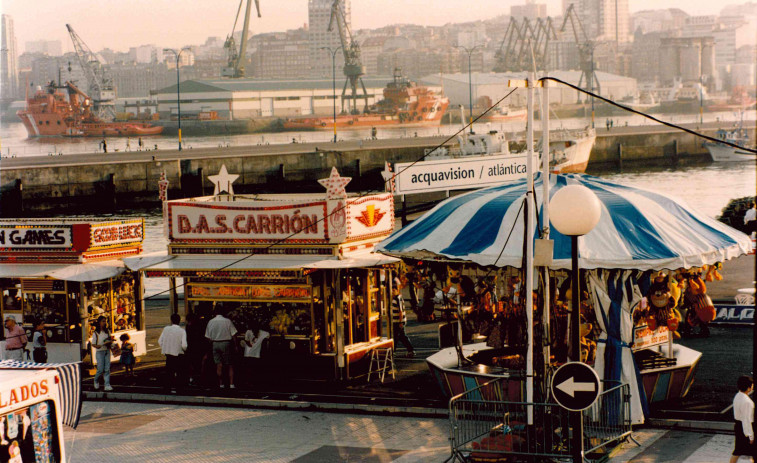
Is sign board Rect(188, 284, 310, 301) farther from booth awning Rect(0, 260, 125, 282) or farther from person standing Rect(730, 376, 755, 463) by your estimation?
person standing Rect(730, 376, 755, 463)

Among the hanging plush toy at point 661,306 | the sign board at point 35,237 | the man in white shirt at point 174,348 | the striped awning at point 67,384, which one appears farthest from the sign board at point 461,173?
the striped awning at point 67,384

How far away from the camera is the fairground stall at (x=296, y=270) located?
17.3 meters

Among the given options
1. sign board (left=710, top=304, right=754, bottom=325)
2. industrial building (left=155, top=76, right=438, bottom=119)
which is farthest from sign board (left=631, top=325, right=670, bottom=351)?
industrial building (left=155, top=76, right=438, bottom=119)

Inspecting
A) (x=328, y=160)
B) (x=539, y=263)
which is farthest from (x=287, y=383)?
(x=328, y=160)

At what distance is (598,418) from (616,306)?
74.2 inches

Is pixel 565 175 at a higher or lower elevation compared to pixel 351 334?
higher

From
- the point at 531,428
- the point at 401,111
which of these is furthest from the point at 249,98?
the point at 531,428

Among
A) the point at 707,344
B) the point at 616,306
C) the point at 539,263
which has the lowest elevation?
the point at 707,344

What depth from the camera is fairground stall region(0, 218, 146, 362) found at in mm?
19094

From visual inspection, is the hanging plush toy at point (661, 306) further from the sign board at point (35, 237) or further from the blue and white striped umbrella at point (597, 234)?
the sign board at point (35, 237)

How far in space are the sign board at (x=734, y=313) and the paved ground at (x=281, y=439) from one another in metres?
8.25

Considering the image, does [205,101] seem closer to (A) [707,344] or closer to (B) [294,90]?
(B) [294,90]

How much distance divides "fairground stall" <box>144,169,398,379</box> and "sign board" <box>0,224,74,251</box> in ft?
6.42

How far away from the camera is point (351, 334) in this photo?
17.9m
